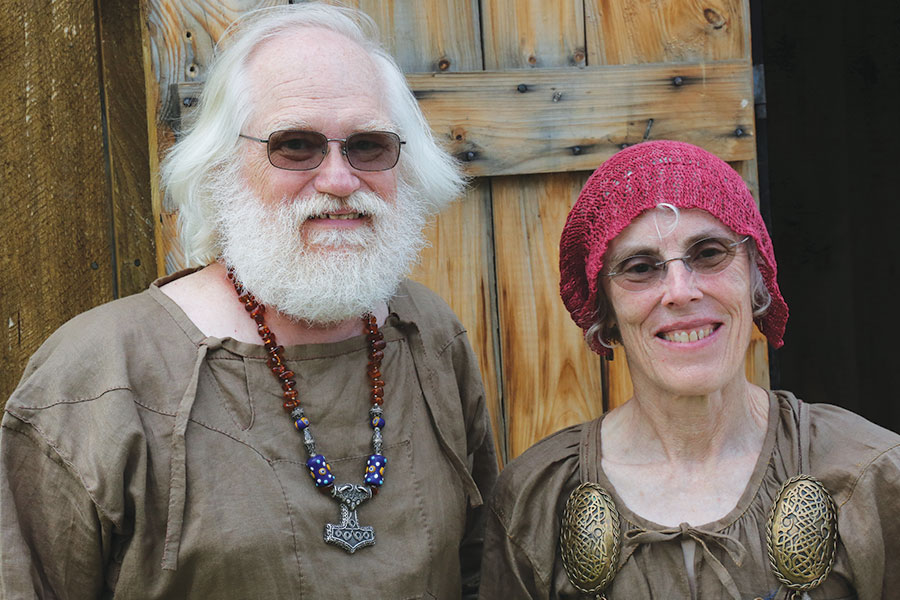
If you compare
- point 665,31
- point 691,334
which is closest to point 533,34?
point 665,31

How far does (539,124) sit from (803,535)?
56.2 inches

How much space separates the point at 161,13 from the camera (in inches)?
105

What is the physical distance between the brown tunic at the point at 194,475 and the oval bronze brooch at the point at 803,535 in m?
0.77

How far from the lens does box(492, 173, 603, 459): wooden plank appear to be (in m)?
Answer: 2.99

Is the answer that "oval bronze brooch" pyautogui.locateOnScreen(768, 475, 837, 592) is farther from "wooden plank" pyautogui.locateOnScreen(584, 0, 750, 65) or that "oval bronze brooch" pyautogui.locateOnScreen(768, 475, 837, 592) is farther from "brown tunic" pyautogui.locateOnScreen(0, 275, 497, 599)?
"wooden plank" pyautogui.locateOnScreen(584, 0, 750, 65)

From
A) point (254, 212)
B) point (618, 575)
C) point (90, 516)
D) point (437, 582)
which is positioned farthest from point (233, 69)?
point (618, 575)

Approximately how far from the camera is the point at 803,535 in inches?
80.7

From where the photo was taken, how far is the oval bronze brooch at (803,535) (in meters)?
2.04

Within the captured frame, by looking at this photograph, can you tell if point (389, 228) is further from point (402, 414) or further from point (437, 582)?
point (437, 582)

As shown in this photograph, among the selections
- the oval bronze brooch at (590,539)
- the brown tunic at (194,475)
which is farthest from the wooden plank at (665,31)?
the oval bronze brooch at (590,539)

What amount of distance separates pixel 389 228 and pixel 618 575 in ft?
3.24

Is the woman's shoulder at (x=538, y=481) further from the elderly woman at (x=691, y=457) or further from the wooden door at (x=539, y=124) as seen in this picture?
the wooden door at (x=539, y=124)

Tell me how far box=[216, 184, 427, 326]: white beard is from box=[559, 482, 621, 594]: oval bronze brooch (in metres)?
0.69

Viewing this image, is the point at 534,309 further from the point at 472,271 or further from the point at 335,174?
the point at 335,174
